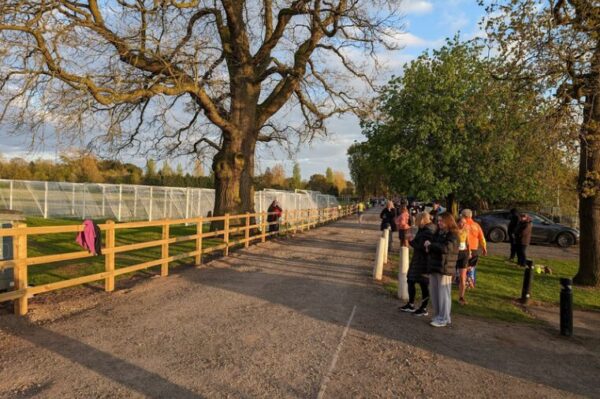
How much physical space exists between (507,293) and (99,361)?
8.85 meters

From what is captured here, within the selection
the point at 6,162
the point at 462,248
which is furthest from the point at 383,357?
the point at 6,162

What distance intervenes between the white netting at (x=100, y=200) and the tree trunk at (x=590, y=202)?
19.6 meters

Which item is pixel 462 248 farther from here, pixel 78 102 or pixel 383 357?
pixel 78 102

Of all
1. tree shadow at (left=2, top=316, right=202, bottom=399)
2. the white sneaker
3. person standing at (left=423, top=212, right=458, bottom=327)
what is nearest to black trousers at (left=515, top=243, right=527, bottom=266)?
person standing at (left=423, top=212, right=458, bottom=327)

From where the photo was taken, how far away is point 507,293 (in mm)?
10672

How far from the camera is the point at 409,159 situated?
991 inches

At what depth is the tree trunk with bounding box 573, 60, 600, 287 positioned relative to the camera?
36.5 feet

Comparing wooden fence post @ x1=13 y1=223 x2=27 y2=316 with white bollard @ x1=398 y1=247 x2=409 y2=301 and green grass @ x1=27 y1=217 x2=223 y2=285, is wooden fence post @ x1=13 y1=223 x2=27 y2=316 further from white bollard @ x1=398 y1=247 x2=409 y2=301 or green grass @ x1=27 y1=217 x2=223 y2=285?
white bollard @ x1=398 y1=247 x2=409 y2=301

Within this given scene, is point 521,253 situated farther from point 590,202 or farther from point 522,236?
point 590,202

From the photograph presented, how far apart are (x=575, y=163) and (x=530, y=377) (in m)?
9.12

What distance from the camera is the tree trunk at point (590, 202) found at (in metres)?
11.1

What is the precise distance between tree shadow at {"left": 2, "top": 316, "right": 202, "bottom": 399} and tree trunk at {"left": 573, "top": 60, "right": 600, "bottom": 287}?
1045 cm

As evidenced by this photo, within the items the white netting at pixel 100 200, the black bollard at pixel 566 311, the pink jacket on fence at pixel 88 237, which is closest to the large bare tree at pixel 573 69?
the black bollard at pixel 566 311

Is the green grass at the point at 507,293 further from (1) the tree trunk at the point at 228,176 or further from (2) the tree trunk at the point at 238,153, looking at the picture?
(2) the tree trunk at the point at 238,153
